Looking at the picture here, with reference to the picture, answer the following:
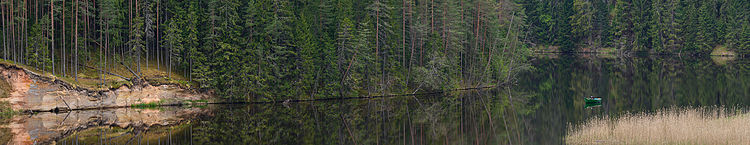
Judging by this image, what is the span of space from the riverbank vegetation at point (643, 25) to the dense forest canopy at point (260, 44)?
2727 inches

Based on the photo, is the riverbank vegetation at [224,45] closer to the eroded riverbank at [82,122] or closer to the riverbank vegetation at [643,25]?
the eroded riverbank at [82,122]

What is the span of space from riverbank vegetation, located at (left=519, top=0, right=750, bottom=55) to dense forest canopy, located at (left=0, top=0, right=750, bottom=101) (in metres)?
69.3

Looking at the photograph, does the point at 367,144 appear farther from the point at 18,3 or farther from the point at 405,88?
the point at 18,3

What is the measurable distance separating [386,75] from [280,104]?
10.7 metres

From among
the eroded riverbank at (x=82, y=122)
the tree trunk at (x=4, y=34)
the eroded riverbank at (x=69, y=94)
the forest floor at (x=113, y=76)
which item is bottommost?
the eroded riverbank at (x=82, y=122)

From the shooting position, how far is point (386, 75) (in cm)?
5241

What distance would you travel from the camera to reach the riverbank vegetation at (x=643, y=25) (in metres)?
125

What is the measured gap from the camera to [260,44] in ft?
151

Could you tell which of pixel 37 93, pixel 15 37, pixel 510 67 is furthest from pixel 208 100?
pixel 510 67

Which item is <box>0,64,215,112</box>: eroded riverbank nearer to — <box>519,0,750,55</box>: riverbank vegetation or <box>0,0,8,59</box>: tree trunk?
<box>0,0,8,59</box>: tree trunk

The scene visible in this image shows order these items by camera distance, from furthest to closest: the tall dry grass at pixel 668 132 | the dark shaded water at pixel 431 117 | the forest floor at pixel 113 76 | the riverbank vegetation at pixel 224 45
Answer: the riverbank vegetation at pixel 224 45 → the forest floor at pixel 113 76 → the dark shaded water at pixel 431 117 → the tall dry grass at pixel 668 132

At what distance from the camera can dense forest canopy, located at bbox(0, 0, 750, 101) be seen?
145 ft

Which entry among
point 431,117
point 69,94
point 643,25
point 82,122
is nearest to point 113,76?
point 69,94

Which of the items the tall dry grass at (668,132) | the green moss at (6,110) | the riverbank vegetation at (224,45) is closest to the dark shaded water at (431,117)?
the tall dry grass at (668,132)
